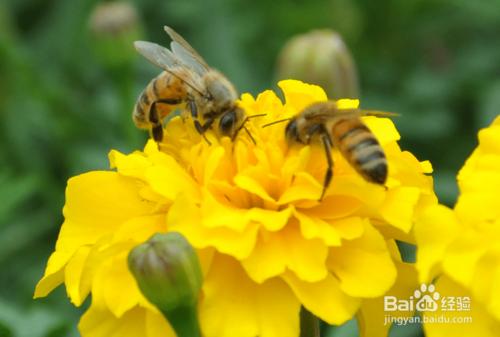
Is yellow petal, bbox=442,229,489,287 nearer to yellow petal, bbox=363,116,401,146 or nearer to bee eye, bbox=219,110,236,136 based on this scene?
yellow petal, bbox=363,116,401,146

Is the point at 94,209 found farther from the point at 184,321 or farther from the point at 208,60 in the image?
the point at 208,60

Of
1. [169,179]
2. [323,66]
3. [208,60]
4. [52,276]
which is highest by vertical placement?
[169,179]

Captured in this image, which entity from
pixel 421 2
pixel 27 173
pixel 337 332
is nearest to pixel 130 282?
pixel 337 332

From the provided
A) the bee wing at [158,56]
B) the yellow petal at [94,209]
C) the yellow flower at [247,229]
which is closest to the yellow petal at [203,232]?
the yellow flower at [247,229]

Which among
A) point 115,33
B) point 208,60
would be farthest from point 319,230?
point 208,60

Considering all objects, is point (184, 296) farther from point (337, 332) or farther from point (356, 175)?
point (337, 332)
